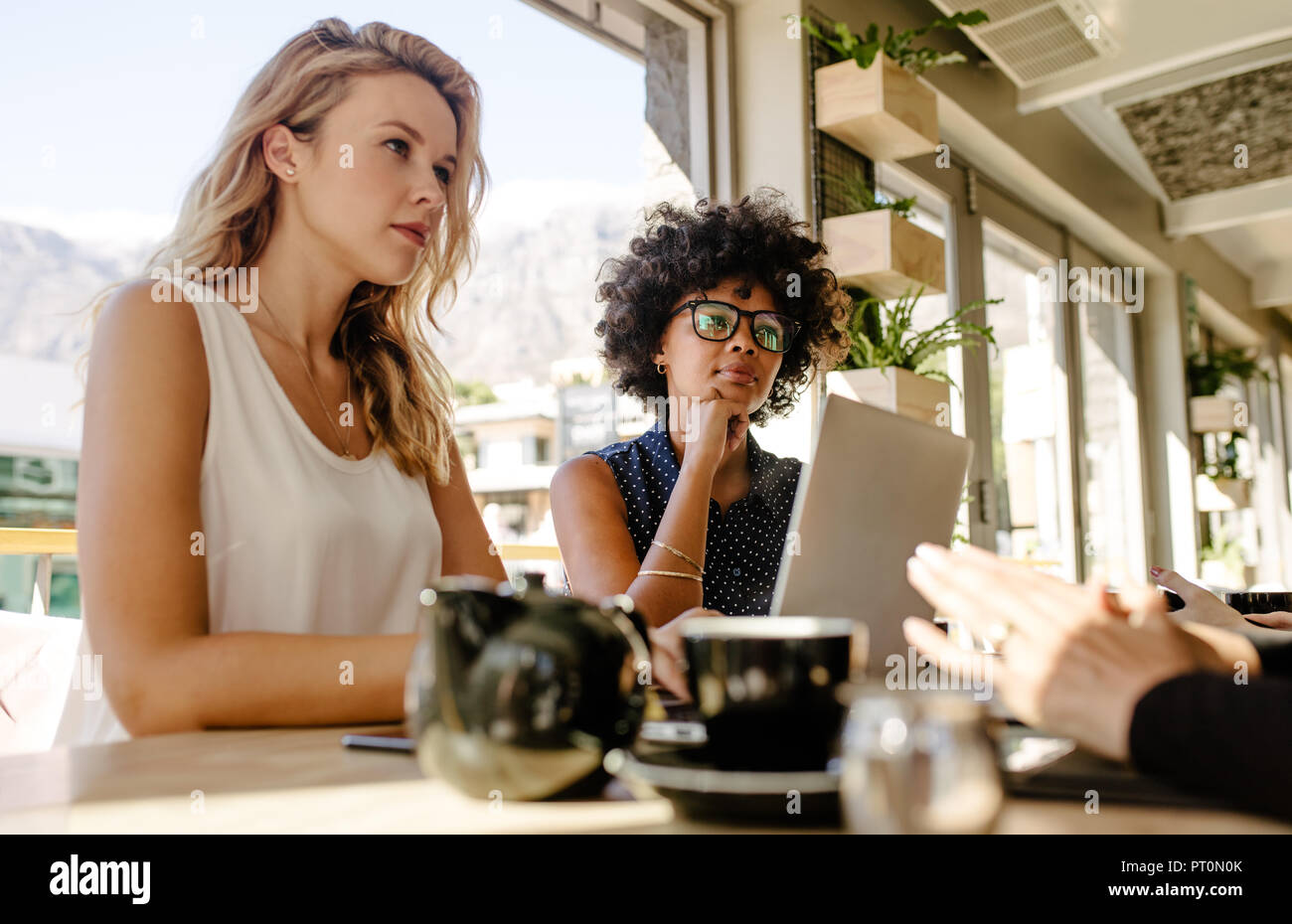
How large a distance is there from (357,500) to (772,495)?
958mm

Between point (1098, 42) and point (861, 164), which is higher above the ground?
point (1098, 42)

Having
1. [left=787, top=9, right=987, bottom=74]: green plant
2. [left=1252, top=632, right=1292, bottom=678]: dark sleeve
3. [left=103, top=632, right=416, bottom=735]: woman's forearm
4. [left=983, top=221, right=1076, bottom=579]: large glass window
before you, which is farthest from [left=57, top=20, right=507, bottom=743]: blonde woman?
[left=983, top=221, right=1076, bottom=579]: large glass window

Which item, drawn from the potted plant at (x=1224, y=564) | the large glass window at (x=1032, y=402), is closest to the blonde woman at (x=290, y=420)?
the large glass window at (x=1032, y=402)

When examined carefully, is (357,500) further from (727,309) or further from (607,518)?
(727,309)

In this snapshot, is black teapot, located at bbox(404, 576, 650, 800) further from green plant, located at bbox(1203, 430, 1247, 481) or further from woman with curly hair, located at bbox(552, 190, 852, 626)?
green plant, located at bbox(1203, 430, 1247, 481)

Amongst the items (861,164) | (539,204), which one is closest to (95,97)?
(861,164)

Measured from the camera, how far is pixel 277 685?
33.6 inches

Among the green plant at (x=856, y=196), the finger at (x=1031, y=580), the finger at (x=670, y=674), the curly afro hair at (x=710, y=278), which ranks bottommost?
the finger at (x=670, y=674)

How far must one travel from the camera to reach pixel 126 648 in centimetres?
91

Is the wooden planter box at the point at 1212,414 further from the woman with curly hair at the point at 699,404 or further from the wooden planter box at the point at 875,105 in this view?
the woman with curly hair at the point at 699,404

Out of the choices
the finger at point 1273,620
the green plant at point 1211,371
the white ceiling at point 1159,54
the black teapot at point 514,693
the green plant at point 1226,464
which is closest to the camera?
the black teapot at point 514,693

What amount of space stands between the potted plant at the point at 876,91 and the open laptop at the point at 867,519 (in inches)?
88.2

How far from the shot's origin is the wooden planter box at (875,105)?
3137 mm
